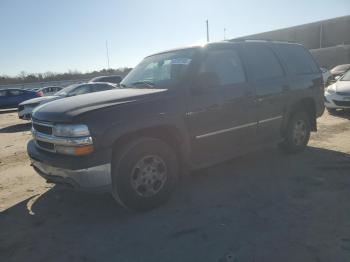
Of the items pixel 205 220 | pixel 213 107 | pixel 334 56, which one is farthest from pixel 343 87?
pixel 334 56

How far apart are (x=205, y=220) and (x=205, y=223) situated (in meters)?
0.08

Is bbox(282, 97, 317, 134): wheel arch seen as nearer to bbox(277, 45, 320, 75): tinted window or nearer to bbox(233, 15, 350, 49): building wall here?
bbox(277, 45, 320, 75): tinted window

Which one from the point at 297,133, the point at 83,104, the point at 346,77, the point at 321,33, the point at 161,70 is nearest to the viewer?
the point at 83,104

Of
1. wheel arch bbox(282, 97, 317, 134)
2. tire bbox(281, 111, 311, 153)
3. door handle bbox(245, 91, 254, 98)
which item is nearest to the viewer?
door handle bbox(245, 91, 254, 98)

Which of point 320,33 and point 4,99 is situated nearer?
point 4,99

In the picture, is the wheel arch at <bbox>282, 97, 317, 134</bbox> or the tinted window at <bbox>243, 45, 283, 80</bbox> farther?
the wheel arch at <bbox>282, 97, 317, 134</bbox>

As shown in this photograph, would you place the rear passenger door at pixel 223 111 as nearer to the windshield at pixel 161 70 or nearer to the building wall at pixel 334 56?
the windshield at pixel 161 70

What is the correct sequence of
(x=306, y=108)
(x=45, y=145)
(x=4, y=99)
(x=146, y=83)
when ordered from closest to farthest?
(x=45, y=145), (x=146, y=83), (x=306, y=108), (x=4, y=99)

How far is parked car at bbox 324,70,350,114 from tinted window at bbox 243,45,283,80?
5321 millimetres

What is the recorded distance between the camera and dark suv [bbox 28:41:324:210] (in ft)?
12.8

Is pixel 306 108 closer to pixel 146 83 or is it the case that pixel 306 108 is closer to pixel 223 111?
pixel 223 111

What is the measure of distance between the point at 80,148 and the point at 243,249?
1.93m

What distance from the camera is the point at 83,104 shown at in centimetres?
420

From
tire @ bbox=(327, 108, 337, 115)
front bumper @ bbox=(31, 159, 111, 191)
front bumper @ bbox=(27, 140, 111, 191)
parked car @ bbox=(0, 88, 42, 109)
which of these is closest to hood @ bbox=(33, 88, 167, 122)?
front bumper @ bbox=(27, 140, 111, 191)
